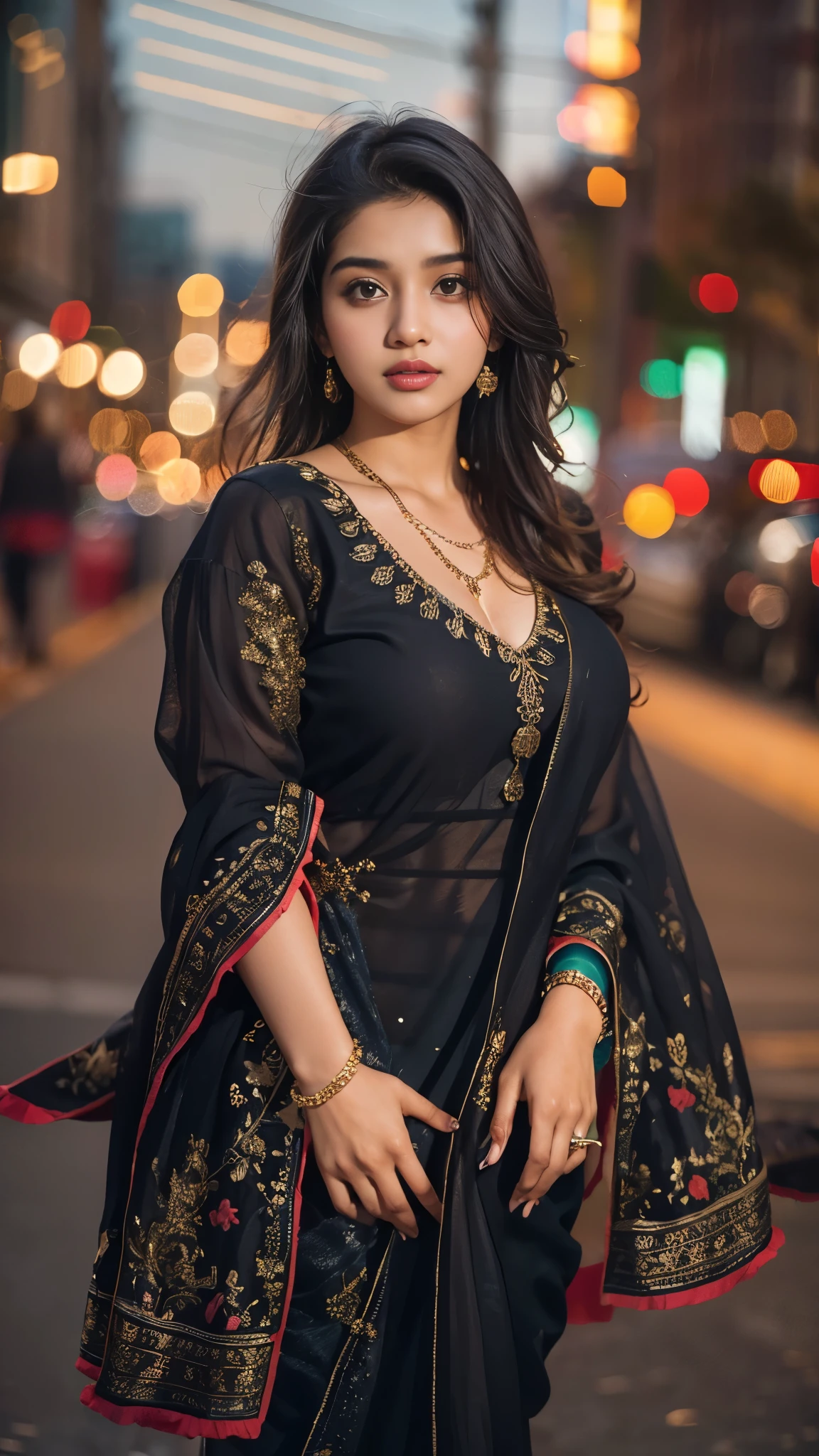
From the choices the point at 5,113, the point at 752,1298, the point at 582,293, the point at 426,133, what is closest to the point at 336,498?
the point at 426,133

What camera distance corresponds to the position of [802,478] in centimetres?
802

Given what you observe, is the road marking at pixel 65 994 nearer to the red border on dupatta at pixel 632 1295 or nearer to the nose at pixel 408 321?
the red border on dupatta at pixel 632 1295

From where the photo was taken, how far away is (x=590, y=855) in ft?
6.14

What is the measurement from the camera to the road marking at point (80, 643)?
38.9ft

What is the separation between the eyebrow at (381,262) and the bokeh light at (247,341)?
Result: 0.74ft

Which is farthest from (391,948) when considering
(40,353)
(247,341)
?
(40,353)

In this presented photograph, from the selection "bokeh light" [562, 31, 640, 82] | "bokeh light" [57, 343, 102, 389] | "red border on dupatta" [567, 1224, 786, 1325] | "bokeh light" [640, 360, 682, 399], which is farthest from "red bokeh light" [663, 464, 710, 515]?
"bokeh light" [640, 360, 682, 399]

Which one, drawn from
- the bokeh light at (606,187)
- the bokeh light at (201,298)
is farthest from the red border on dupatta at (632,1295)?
the bokeh light at (606,187)

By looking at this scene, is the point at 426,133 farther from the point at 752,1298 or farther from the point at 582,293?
the point at 582,293

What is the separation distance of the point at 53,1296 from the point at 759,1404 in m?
1.46

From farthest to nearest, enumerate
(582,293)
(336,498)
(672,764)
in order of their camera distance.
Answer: (582,293) → (672,764) → (336,498)

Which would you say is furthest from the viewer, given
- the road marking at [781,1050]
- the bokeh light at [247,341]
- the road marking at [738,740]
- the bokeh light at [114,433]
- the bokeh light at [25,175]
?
the road marking at [738,740]

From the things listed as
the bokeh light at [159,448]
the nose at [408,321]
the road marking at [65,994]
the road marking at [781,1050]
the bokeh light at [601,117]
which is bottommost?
the road marking at [781,1050]

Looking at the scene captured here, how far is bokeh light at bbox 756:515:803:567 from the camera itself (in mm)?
11625
